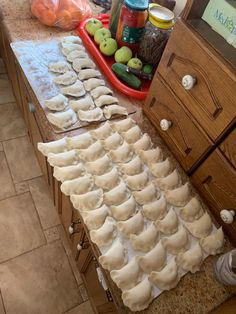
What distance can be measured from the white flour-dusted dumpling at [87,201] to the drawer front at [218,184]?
0.87 ft

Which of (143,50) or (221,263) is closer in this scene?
(221,263)

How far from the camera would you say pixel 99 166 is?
64 cm

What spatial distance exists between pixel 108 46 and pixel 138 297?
2.58ft

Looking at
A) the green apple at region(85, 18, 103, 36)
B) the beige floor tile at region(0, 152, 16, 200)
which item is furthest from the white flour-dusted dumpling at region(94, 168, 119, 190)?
the beige floor tile at region(0, 152, 16, 200)

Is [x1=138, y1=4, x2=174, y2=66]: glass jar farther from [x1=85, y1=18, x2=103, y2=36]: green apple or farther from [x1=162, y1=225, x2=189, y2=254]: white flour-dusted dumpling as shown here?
[x1=162, y1=225, x2=189, y2=254]: white flour-dusted dumpling

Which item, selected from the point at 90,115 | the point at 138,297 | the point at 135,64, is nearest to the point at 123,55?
the point at 135,64

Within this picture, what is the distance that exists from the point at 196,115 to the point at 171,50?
0.18 metres

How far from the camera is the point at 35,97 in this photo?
77cm

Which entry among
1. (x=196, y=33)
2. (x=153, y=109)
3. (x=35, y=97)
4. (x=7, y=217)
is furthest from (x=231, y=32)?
(x=7, y=217)

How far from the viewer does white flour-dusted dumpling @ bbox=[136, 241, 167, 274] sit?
0.53 metres

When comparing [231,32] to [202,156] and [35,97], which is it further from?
[35,97]

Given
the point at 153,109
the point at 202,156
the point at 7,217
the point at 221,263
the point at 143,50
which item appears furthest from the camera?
the point at 7,217

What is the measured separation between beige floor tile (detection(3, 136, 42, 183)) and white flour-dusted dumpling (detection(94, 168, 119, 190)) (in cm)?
80

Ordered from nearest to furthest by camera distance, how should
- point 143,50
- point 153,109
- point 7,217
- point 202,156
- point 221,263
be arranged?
point 221,263 → point 202,156 → point 153,109 → point 143,50 → point 7,217
